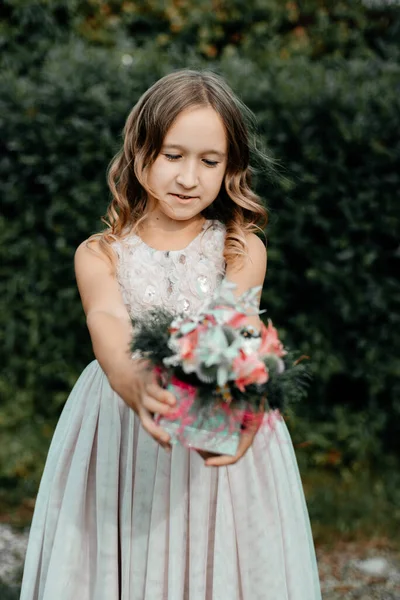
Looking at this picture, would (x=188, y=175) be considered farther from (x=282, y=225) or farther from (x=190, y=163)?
(x=282, y=225)

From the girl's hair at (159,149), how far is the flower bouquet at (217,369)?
64 centimetres

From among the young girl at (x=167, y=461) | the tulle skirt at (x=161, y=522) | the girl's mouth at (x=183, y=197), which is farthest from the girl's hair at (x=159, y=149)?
the tulle skirt at (x=161, y=522)

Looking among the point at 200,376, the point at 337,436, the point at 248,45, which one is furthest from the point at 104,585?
the point at 248,45

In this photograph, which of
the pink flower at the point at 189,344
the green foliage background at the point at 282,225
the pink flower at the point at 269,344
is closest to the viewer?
the pink flower at the point at 189,344

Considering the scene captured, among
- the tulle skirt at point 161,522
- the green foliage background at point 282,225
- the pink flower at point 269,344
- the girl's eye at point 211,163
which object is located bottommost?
the tulle skirt at point 161,522

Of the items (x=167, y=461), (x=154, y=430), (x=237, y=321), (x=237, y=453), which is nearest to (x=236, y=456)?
(x=237, y=453)

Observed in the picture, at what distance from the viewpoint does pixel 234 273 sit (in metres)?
2.46

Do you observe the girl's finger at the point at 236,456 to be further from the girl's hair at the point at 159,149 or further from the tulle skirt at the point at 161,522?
the girl's hair at the point at 159,149

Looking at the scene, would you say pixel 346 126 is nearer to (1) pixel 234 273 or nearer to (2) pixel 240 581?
(1) pixel 234 273

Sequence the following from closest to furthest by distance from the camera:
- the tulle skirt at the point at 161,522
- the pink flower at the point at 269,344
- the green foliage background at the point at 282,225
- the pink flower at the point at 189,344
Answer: the pink flower at the point at 189,344
the pink flower at the point at 269,344
the tulle skirt at the point at 161,522
the green foliage background at the point at 282,225

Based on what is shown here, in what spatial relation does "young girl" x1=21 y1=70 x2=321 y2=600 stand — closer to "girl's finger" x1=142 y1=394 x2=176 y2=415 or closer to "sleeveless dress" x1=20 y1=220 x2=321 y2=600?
"sleeveless dress" x1=20 y1=220 x2=321 y2=600

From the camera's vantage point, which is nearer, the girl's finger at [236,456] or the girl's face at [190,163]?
the girl's finger at [236,456]

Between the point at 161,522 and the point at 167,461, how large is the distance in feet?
0.55

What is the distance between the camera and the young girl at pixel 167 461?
2.33m
